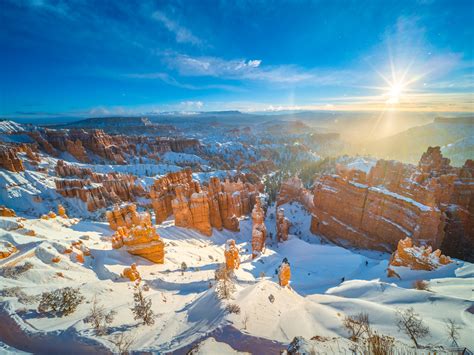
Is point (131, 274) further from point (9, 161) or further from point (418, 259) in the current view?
point (9, 161)

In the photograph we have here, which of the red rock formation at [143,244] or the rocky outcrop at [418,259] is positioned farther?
the rocky outcrop at [418,259]

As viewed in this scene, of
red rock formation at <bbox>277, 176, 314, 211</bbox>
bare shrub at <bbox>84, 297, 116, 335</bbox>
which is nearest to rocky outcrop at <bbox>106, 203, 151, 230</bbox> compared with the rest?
bare shrub at <bbox>84, 297, 116, 335</bbox>

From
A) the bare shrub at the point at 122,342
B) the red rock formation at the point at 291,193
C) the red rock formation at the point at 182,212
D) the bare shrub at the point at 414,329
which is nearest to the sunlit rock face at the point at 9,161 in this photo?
the red rock formation at the point at 182,212

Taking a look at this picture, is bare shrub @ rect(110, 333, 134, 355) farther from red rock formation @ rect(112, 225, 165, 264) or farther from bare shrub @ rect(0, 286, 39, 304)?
red rock formation @ rect(112, 225, 165, 264)

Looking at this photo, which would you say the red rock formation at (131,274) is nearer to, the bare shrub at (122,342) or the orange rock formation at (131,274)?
the orange rock formation at (131,274)

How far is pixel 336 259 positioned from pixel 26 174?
62069mm

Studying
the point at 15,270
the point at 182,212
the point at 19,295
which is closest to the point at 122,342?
the point at 19,295

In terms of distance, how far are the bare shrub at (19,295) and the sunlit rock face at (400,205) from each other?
3356cm

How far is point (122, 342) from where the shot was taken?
6.13 m

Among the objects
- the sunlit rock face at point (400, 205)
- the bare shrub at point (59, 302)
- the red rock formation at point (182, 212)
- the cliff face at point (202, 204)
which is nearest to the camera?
the bare shrub at point (59, 302)

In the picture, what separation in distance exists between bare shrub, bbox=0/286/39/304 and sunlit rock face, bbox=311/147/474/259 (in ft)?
110

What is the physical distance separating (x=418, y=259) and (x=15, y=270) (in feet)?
86.8

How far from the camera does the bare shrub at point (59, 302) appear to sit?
741cm

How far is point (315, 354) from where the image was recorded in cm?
445
